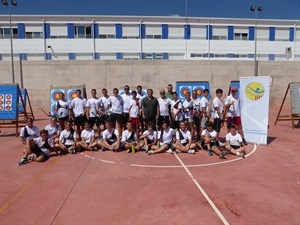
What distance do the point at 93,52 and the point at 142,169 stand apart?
1113 inches

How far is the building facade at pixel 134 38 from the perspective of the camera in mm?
31797

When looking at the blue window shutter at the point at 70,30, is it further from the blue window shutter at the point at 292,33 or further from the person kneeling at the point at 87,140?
the blue window shutter at the point at 292,33

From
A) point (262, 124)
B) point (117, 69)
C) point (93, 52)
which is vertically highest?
point (93, 52)

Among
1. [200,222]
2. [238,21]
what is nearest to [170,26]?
[238,21]

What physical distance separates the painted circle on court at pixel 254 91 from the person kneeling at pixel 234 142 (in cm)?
219

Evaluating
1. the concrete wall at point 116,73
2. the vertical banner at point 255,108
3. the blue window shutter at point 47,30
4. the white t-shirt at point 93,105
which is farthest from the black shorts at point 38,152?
the blue window shutter at point 47,30

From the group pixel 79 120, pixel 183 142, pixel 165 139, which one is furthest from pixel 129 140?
pixel 79 120

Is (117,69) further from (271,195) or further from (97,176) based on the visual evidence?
(271,195)

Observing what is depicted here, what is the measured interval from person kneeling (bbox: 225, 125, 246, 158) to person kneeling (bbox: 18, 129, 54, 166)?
17.8ft

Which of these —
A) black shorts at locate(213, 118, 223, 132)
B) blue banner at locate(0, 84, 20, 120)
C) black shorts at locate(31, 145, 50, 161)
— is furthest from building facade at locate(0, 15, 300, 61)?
black shorts at locate(31, 145, 50, 161)

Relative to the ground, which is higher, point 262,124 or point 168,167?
point 262,124

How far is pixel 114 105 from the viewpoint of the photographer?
30.5ft

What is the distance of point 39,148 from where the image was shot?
7.73 meters

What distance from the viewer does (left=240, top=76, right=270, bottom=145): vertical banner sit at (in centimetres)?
920
